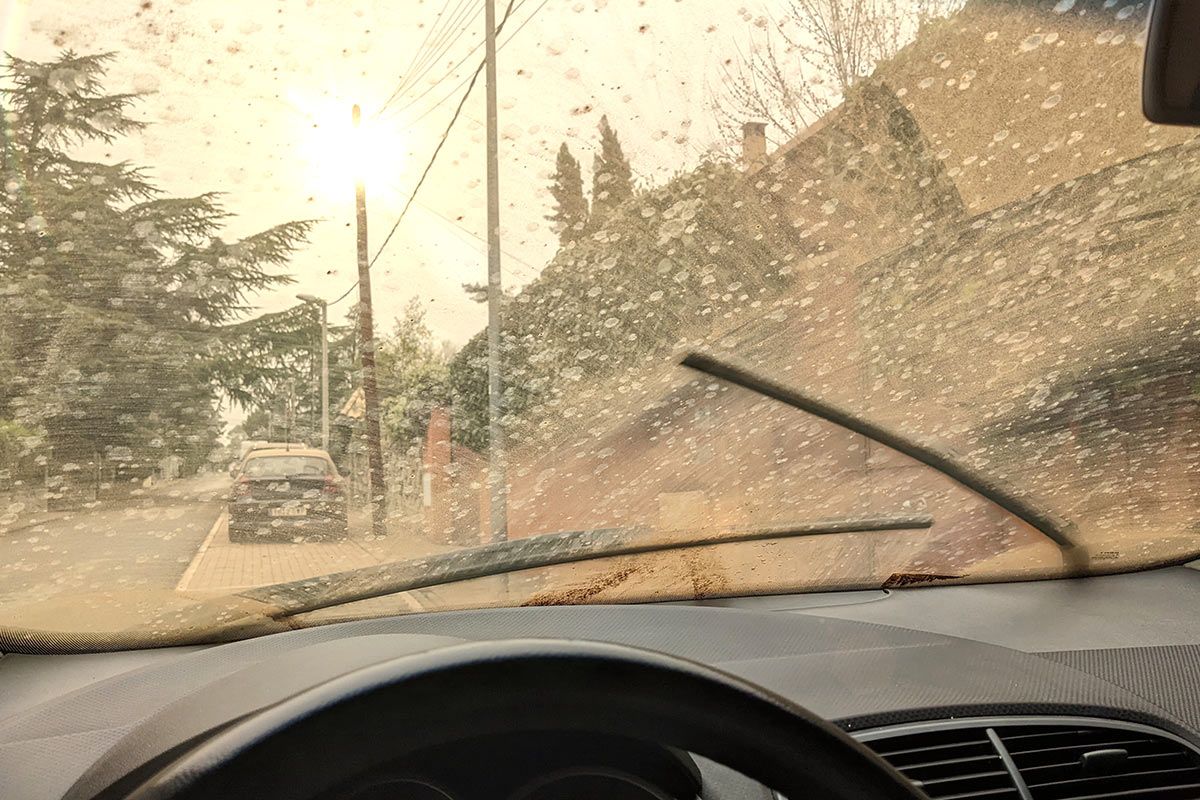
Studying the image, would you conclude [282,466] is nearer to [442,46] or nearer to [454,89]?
[454,89]

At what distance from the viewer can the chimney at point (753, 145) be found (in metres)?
3.84

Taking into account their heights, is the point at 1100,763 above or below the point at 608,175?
below

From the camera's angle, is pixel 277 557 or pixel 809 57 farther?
pixel 809 57

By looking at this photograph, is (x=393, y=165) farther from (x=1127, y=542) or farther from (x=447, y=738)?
(x=1127, y=542)

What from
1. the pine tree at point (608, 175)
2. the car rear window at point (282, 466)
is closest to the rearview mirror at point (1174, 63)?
the pine tree at point (608, 175)

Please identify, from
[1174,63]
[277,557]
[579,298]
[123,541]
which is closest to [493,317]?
[579,298]

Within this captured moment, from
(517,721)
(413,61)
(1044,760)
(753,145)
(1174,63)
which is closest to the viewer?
(517,721)

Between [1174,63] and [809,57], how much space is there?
1.83 meters

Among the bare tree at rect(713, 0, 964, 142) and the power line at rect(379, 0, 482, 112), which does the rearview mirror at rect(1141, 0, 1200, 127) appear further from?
the power line at rect(379, 0, 482, 112)

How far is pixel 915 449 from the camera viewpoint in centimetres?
388

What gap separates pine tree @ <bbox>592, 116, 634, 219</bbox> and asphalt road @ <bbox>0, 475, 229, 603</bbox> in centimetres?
169

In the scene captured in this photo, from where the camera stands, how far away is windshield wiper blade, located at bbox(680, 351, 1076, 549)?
374 centimetres

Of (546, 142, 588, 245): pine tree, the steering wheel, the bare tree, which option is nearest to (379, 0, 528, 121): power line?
(546, 142, 588, 245): pine tree

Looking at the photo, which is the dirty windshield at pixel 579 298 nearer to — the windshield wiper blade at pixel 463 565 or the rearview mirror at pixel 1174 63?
the windshield wiper blade at pixel 463 565
